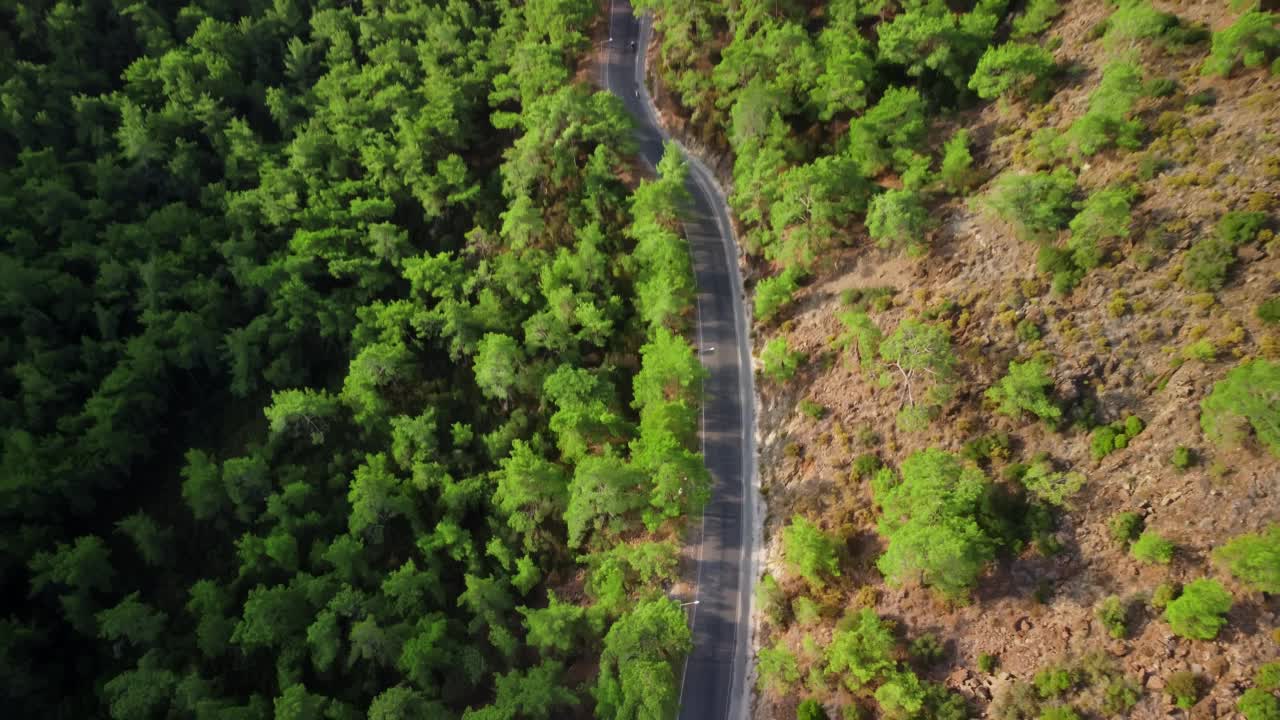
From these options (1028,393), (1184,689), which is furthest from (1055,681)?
(1028,393)

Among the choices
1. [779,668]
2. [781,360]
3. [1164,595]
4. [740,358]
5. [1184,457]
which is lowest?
[779,668]

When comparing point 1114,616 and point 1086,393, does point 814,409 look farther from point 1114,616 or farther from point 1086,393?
point 1114,616

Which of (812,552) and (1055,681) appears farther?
(812,552)

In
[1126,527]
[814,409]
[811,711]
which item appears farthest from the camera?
[814,409]

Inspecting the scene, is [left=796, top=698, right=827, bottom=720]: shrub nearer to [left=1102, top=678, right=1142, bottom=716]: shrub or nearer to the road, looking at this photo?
the road

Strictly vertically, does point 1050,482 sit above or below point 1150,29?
below

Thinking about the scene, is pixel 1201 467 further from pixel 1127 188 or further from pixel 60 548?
pixel 60 548

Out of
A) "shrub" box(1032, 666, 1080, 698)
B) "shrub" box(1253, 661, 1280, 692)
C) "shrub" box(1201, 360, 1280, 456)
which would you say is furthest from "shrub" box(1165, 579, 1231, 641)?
"shrub" box(1201, 360, 1280, 456)
